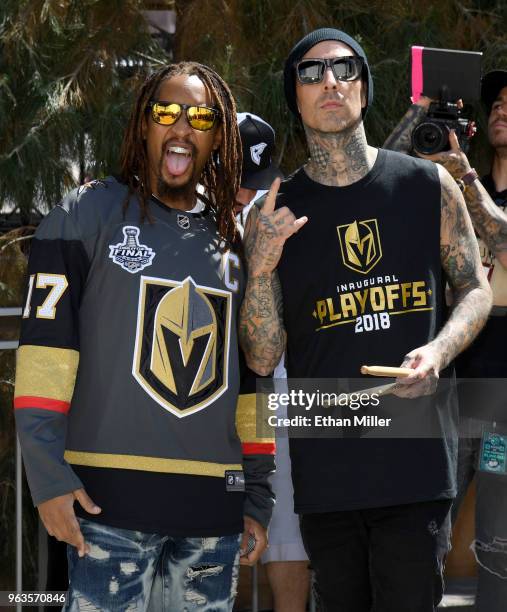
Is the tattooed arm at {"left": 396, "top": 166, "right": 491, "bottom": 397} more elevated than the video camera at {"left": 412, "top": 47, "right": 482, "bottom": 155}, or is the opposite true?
the video camera at {"left": 412, "top": 47, "right": 482, "bottom": 155}

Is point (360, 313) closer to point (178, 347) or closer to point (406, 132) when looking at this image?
point (178, 347)

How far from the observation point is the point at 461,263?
3.04 meters

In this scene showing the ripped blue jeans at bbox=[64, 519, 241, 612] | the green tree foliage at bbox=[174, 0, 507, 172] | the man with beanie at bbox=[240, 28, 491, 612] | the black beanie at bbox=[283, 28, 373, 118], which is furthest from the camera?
the green tree foliage at bbox=[174, 0, 507, 172]

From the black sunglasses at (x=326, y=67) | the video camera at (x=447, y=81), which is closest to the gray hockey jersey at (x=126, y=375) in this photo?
the black sunglasses at (x=326, y=67)

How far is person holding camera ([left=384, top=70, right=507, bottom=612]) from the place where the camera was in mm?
3695

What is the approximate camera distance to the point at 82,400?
8.92 ft

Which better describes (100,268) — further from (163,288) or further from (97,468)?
(97,468)

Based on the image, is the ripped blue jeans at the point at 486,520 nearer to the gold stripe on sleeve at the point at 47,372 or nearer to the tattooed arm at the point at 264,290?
the tattooed arm at the point at 264,290

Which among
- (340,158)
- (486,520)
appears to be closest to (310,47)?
(340,158)

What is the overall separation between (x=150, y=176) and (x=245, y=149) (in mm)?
1167

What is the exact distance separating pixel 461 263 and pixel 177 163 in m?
0.86

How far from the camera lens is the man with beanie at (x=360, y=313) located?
9.40 feet

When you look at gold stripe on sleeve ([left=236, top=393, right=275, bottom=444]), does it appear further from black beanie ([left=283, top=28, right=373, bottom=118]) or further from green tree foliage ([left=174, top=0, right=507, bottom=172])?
green tree foliage ([left=174, top=0, right=507, bottom=172])

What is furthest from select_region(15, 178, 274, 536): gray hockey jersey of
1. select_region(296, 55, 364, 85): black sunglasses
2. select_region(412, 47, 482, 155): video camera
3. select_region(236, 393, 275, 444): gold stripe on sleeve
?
select_region(412, 47, 482, 155): video camera
